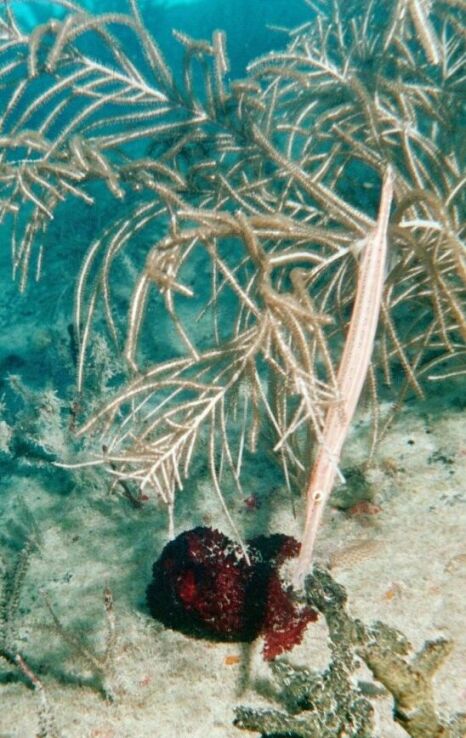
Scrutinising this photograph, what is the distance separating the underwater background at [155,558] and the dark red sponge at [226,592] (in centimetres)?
10

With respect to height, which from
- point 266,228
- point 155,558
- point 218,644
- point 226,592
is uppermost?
point 266,228

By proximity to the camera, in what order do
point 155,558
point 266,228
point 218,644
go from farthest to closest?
point 155,558 < point 218,644 < point 266,228

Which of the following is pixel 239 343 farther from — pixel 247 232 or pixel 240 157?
pixel 240 157

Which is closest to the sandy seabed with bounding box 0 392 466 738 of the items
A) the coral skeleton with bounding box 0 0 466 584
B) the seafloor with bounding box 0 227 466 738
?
the seafloor with bounding box 0 227 466 738

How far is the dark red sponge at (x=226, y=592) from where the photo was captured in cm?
319

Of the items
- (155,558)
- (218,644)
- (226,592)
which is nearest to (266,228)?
(226,592)

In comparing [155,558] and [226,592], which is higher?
[226,592]

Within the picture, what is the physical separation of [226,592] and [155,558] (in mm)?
1011

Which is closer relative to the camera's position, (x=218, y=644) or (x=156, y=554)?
(x=218, y=644)

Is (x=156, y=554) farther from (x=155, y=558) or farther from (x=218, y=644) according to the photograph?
(x=218, y=644)

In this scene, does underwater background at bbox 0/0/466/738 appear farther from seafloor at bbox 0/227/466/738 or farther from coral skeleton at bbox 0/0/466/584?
coral skeleton at bbox 0/0/466/584

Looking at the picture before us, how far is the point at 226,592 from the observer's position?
3275 millimetres

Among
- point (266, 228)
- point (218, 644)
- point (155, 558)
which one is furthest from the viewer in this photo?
point (155, 558)

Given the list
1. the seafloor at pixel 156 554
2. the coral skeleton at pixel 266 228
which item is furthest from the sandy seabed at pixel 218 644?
the coral skeleton at pixel 266 228
